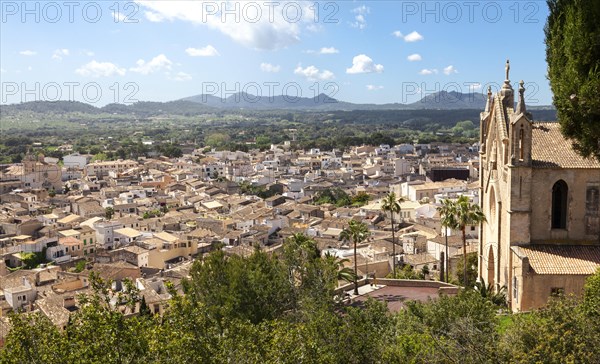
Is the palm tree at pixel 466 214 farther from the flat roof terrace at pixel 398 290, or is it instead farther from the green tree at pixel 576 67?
the green tree at pixel 576 67

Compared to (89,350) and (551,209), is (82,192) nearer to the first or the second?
(551,209)

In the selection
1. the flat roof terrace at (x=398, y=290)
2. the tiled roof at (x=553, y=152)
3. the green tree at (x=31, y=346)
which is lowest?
the flat roof terrace at (x=398, y=290)

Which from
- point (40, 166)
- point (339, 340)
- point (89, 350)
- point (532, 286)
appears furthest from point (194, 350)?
point (40, 166)

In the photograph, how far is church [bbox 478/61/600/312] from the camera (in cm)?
2517

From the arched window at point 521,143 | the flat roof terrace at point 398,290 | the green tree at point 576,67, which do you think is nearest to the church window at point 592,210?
the arched window at point 521,143

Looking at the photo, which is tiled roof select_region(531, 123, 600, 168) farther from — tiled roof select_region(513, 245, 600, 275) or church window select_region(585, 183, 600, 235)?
tiled roof select_region(513, 245, 600, 275)

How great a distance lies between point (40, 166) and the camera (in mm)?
109750

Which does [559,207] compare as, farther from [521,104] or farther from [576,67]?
[576,67]

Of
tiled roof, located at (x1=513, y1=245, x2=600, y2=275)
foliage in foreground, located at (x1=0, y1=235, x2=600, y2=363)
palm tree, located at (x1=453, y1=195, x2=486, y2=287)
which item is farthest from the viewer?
palm tree, located at (x1=453, y1=195, x2=486, y2=287)

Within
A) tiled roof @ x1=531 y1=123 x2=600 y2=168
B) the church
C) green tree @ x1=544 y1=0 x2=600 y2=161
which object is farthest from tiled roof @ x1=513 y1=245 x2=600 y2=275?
green tree @ x1=544 y1=0 x2=600 y2=161

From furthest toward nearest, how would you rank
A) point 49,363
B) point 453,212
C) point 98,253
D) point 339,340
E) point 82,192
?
point 82,192 < point 98,253 < point 453,212 < point 339,340 < point 49,363

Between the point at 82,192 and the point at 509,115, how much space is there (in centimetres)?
8468

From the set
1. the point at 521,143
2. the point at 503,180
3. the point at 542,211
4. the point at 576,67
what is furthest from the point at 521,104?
the point at 576,67

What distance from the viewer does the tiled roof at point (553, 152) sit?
85.6 ft
